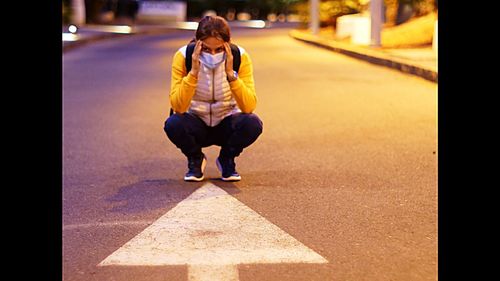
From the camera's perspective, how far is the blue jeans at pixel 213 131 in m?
7.27

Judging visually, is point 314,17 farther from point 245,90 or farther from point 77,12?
point 245,90

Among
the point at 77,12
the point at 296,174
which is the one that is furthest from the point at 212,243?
the point at 77,12

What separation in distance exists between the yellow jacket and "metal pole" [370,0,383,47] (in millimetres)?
14239

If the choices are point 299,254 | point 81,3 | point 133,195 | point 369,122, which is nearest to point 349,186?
point 133,195

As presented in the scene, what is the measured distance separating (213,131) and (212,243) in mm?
1994

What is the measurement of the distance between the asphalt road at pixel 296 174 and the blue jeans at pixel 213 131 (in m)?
0.28

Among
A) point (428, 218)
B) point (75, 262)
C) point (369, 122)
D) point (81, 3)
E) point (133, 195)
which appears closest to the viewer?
point (75, 262)

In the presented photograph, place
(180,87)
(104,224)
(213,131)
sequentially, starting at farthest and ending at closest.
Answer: (213,131) → (180,87) → (104,224)

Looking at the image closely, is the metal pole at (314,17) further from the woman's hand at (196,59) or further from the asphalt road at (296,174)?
the woman's hand at (196,59)

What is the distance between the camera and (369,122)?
10.8m

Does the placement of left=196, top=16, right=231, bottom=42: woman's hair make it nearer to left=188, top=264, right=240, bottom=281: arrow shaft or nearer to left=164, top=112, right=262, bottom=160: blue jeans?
left=164, top=112, right=262, bottom=160: blue jeans

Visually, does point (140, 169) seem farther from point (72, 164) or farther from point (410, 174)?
point (410, 174)

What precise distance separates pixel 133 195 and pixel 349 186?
58.5 inches

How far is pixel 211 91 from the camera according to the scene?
283 inches
